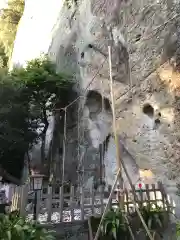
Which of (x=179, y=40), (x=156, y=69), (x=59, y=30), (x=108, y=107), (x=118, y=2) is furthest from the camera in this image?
(x=59, y=30)

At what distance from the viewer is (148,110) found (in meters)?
7.88

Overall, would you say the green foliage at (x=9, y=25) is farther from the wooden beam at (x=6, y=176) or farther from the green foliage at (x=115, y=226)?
the green foliage at (x=115, y=226)

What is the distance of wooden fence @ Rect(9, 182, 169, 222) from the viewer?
5547 millimetres

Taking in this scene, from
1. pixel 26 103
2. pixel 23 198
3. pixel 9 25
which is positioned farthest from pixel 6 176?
pixel 9 25

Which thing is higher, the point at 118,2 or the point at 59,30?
the point at 59,30

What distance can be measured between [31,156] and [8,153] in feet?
4.45

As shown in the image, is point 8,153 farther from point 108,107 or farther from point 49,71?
point 108,107

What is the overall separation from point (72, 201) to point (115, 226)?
45.7 inches

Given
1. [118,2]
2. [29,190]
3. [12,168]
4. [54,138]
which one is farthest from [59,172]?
[118,2]

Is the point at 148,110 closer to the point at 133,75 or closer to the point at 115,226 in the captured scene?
the point at 133,75

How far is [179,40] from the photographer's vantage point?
7016mm

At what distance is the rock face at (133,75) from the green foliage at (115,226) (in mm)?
1887

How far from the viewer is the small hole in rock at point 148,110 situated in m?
7.75

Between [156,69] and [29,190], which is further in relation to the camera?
[156,69]
